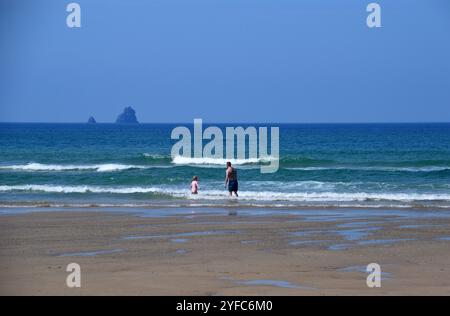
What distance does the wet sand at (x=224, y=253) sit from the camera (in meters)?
9.04

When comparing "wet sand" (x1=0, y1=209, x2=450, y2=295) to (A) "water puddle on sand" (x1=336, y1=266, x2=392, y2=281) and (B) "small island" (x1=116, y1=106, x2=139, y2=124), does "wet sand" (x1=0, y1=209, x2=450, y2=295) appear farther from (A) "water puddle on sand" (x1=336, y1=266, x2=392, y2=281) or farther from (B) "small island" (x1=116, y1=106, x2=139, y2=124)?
(B) "small island" (x1=116, y1=106, x2=139, y2=124)

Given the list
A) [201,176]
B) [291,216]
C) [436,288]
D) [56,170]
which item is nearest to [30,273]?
[436,288]

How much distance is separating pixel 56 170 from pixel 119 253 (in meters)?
27.4

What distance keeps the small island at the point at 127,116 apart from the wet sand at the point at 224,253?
174m

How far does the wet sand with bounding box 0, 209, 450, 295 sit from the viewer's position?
9039mm

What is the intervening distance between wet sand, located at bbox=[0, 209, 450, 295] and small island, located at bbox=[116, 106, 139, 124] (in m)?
174

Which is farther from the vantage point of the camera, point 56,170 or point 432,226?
point 56,170

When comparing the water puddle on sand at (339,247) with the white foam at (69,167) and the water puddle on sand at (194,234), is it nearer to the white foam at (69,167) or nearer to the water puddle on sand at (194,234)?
the water puddle on sand at (194,234)

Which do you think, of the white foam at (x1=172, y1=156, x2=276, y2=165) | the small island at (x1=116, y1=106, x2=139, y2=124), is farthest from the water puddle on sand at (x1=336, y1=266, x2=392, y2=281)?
the small island at (x1=116, y1=106, x2=139, y2=124)

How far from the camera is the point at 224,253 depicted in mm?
11781

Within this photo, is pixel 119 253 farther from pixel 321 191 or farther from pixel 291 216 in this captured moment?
pixel 321 191

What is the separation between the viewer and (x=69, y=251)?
476 inches

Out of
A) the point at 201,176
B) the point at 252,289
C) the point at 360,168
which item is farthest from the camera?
the point at 360,168

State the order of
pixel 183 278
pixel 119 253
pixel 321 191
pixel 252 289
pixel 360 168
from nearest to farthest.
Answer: pixel 252 289, pixel 183 278, pixel 119 253, pixel 321 191, pixel 360 168
